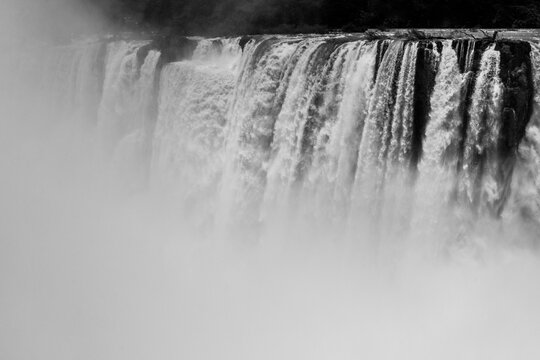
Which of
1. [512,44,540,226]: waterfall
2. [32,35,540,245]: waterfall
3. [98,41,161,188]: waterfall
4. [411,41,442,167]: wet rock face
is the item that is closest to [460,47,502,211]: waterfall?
[32,35,540,245]: waterfall

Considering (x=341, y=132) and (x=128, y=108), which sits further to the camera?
(x=128, y=108)

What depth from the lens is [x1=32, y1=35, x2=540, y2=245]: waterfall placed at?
6.22m

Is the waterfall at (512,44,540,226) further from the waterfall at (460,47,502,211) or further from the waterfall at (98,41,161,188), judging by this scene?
the waterfall at (98,41,161,188)

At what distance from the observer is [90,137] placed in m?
13.6

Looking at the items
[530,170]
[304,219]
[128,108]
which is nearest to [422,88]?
[530,170]

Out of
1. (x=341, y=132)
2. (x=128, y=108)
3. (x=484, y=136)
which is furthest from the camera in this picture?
(x=128, y=108)

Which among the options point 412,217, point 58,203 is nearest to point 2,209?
point 58,203

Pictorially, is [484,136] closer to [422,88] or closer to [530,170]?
[530,170]

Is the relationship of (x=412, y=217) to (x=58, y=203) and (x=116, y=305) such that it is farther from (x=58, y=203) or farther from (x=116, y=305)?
(x=58, y=203)

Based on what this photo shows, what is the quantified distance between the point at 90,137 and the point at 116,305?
627cm

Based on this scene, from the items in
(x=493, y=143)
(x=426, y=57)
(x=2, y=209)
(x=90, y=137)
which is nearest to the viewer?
(x=493, y=143)

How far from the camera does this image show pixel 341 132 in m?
7.51

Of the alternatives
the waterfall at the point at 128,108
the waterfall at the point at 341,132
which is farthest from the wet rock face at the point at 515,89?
the waterfall at the point at 128,108

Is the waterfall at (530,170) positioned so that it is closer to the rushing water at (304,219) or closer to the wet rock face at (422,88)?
the rushing water at (304,219)
